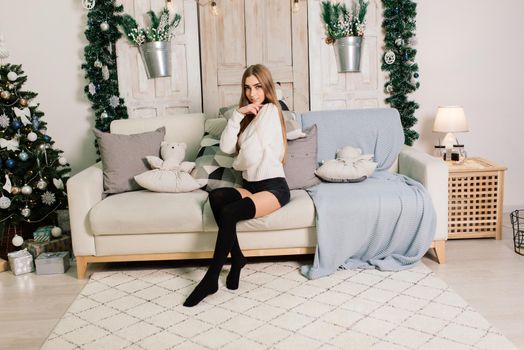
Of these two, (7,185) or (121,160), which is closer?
(121,160)

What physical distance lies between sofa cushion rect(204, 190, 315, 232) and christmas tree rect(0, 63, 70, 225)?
1354 millimetres

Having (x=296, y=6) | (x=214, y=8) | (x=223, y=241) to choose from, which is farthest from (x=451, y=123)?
(x=223, y=241)

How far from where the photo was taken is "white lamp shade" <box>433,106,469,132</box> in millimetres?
4098

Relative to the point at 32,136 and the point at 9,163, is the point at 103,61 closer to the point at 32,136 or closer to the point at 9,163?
the point at 32,136

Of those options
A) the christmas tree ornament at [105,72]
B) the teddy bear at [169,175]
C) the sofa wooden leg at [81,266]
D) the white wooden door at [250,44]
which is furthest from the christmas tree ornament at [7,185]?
the white wooden door at [250,44]

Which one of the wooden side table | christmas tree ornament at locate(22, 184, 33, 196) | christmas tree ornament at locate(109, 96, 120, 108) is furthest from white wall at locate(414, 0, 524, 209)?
christmas tree ornament at locate(22, 184, 33, 196)

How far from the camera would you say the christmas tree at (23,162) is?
12.7 feet

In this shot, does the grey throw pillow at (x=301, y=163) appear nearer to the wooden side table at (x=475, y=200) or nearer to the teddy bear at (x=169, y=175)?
the teddy bear at (x=169, y=175)

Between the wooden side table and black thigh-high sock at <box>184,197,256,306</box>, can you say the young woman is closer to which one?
black thigh-high sock at <box>184,197,256,306</box>

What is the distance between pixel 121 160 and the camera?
11.8 ft

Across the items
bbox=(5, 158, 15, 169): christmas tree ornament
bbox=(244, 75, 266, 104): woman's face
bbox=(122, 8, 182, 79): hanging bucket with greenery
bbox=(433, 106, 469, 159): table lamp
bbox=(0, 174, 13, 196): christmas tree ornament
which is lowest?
bbox=(0, 174, 13, 196): christmas tree ornament

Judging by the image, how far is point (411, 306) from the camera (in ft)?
9.08

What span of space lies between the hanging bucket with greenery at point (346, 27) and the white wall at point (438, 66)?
52 cm

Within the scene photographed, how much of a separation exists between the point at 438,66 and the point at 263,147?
211 cm
